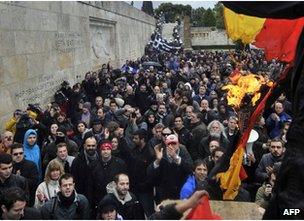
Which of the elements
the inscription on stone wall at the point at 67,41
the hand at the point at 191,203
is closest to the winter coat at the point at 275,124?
the hand at the point at 191,203

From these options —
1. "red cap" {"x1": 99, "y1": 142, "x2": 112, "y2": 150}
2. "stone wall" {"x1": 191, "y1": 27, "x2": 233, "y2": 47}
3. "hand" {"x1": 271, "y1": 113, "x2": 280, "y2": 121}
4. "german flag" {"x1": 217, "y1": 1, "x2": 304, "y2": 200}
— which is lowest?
"stone wall" {"x1": 191, "y1": 27, "x2": 233, "y2": 47}

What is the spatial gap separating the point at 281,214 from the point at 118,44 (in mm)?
24011

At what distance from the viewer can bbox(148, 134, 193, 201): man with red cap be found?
6.37m

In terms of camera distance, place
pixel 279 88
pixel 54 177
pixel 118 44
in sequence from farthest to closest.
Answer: pixel 118 44
pixel 54 177
pixel 279 88

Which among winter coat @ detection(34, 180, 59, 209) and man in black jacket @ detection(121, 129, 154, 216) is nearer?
winter coat @ detection(34, 180, 59, 209)

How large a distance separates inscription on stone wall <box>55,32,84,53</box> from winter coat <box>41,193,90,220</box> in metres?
10.2

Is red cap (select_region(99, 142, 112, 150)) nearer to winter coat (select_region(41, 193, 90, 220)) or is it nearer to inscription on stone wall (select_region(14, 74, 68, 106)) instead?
winter coat (select_region(41, 193, 90, 220))

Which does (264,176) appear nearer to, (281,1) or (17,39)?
(281,1)

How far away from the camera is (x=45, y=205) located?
516cm

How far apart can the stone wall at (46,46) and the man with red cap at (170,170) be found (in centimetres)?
495

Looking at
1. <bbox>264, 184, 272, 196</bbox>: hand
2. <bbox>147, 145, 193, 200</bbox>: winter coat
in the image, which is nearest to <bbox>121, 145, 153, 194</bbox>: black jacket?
<bbox>147, 145, 193, 200</bbox>: winter coat

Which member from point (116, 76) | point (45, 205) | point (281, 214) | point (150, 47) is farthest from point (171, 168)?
point (150, 47)

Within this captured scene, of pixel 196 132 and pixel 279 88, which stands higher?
pixel 279 88

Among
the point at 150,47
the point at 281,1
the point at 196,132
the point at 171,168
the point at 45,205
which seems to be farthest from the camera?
the point at 150,47
